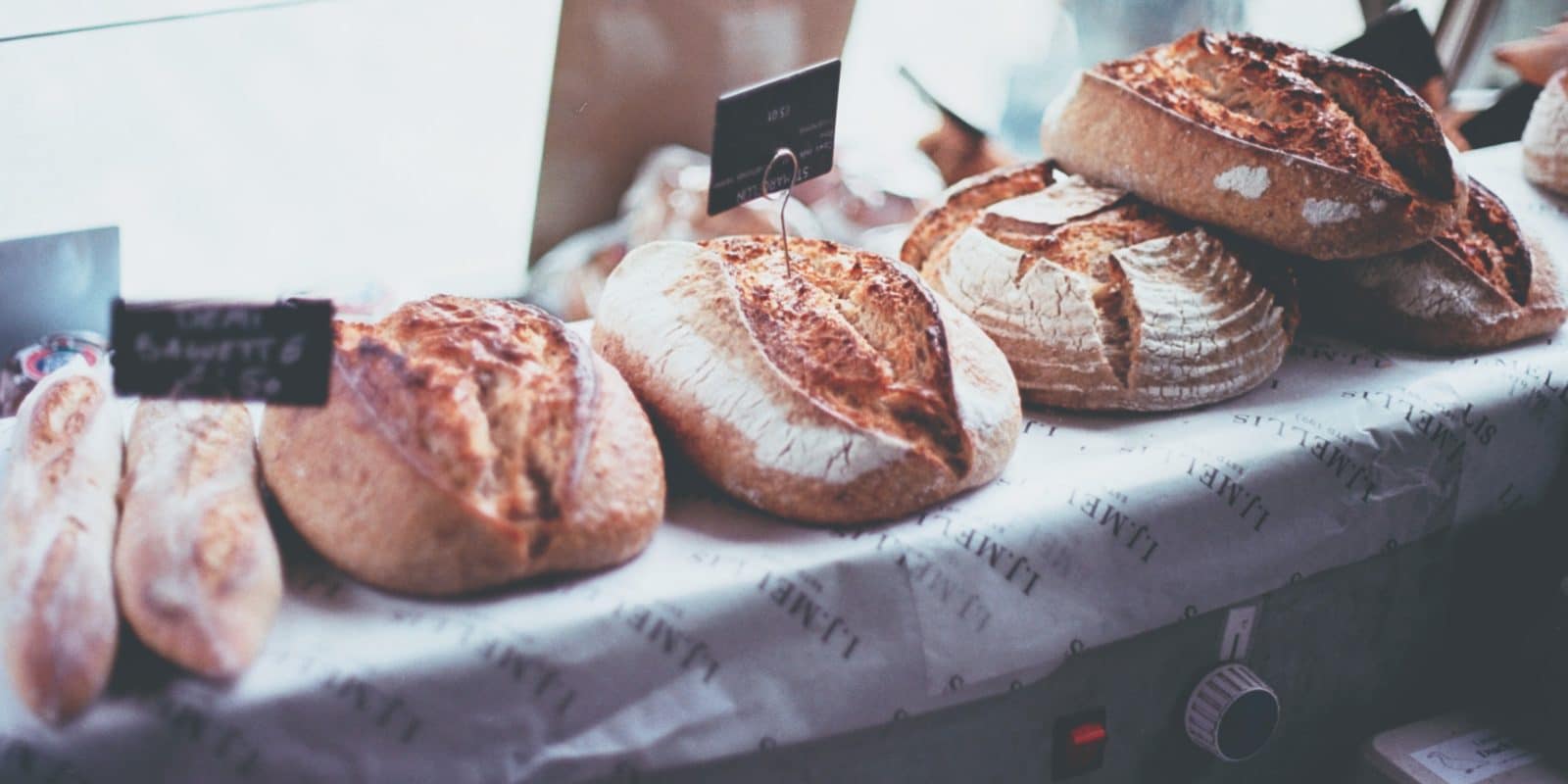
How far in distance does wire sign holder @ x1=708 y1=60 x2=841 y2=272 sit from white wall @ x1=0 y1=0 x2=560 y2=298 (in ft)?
2.84

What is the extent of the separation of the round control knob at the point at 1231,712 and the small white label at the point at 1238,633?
0.02 m

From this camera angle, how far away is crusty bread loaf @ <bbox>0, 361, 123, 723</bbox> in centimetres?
105

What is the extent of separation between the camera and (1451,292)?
6.07 ft

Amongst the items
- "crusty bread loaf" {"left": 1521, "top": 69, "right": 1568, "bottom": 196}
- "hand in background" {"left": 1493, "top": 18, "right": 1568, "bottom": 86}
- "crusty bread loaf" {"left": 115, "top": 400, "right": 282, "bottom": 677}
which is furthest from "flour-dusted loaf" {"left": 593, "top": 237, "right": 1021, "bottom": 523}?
"hand in background" {"left": 1493, "top": 18, "right": 1568, "bottom": 86}

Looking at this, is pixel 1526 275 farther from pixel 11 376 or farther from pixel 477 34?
pixel 11 376

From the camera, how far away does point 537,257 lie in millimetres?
2521

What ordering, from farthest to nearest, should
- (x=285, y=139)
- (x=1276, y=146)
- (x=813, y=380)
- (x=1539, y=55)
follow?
(x=1539, y=55)
(x=285, y=139)
(x=1276, y=146)
(x=813, y=380)

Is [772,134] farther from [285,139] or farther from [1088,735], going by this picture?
[285,139]

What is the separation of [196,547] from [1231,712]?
1.29 m

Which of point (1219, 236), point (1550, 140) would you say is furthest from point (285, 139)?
point (1550, 140)

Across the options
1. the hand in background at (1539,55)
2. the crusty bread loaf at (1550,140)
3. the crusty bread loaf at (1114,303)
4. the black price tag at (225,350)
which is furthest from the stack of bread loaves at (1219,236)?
the black price tag at (225,350)

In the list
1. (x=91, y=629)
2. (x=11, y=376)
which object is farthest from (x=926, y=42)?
(x=91, y=629)

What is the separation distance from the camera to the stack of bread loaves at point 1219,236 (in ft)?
5.52

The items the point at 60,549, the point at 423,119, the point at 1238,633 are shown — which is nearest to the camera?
the point at 60,549
